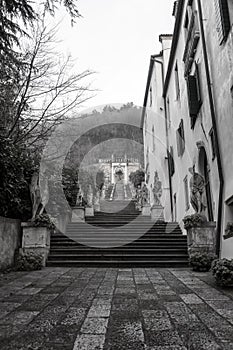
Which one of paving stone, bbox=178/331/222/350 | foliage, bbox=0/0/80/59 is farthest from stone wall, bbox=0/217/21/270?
paving stone, bbox=178/331/222/350

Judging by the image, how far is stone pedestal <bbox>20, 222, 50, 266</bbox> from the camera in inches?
282

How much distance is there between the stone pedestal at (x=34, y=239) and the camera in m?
7.17

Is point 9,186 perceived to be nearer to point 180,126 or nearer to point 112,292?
point 112,292

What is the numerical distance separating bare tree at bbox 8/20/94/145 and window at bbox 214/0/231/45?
3532mm

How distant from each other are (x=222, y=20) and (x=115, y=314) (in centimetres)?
689

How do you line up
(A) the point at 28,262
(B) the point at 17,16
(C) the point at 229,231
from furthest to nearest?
(A) the point at 28,262, (C) the point at 229,231, (B) the point at 17,16

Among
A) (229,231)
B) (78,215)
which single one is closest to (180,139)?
(78,215)

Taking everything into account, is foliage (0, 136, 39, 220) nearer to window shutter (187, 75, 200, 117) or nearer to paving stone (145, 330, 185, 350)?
paving stone (145, 330, 185, 350)

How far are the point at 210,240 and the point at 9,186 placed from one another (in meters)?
5.19

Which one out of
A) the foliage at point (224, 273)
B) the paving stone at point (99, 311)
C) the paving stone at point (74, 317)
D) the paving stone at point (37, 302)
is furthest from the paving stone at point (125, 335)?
the foliage at point (224, 273)

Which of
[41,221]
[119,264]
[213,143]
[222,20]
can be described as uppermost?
[222,20]

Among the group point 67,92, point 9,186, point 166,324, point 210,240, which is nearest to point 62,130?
point 67,92

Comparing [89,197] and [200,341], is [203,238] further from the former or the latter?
[89,197]

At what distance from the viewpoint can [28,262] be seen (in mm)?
6578
